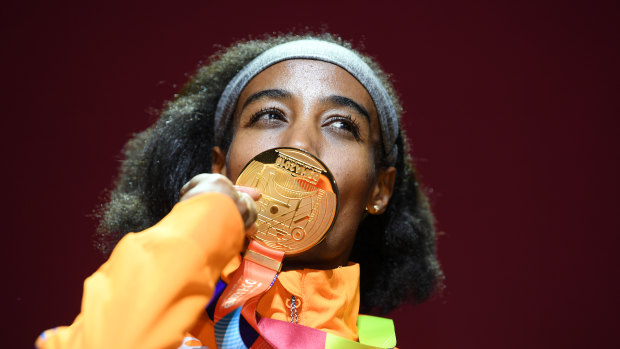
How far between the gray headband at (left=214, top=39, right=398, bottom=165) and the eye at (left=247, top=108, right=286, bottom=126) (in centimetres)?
19

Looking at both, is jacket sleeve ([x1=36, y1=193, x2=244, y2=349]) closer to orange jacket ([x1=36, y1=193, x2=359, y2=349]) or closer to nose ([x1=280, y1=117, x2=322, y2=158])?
orange jacket ([x1=36, y1=193, x2=359, y2=349])

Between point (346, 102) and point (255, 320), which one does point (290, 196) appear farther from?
point (346, 102)

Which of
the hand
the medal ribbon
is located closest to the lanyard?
the medal ribbon

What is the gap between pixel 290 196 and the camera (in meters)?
1.22

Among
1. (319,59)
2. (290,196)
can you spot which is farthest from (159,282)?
(319,59)

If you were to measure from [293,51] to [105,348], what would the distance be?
1053 millimetres

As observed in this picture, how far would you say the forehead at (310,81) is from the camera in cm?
151

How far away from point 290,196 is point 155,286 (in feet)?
1.50

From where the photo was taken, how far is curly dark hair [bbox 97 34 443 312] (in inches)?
67.7

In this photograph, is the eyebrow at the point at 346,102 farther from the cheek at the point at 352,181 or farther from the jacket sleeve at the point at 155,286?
the jacket sleeve at the point at 155,286

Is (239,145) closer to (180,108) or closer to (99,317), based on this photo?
(180,108)

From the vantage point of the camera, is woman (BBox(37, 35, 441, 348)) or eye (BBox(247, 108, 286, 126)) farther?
eye (BBox(247, 108, 286, 126))

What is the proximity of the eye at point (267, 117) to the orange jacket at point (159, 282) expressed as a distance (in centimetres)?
60

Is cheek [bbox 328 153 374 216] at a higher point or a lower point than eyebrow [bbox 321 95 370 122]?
lower
